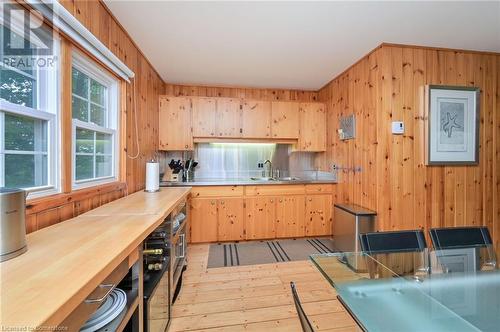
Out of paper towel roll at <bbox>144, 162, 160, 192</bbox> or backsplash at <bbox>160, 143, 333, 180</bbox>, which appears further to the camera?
backsplash at <bbox>160, 143, 333, 180</bbox>

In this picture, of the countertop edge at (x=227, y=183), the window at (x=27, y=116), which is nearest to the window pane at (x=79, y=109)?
the window at (x=27, y=116)

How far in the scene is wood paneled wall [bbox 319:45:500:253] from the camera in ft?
7.96

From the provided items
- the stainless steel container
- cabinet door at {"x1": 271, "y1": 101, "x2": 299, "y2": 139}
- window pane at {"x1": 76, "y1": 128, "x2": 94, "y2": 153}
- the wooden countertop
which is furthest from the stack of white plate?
cabinet door at {"x1": 271, "y1": 101, "x2": 299, "y2": 139}

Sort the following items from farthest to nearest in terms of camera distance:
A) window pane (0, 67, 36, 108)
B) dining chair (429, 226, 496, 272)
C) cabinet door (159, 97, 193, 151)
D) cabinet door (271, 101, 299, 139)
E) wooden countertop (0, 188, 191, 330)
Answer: cabinet door (271, 101, 299, 139)
cabinet door (159, 97, 193, 151)
dining chair (429, 226, 496, 272)
window pane (0, 67, 36, 108)
wooden countertop (0, 188, 191, 330)

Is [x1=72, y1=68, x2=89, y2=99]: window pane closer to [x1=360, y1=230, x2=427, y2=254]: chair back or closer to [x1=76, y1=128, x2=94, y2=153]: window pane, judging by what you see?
[x1=76, y1=128, x2=94, y2=153]: window pane

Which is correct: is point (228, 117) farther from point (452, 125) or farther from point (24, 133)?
point (452, 125)

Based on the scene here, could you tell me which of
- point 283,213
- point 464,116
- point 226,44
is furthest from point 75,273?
point 464,116

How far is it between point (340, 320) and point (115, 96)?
271 cm

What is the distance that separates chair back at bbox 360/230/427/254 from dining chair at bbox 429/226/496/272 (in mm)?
126

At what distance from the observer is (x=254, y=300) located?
193 cm

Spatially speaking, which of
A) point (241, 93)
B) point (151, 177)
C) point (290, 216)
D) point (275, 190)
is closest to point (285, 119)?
point (241, 93)

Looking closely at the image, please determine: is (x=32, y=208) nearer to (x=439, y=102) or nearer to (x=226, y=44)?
(x=226, y=44)

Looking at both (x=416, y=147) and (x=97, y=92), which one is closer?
(x=97, y=92)

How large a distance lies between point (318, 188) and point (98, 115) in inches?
115
